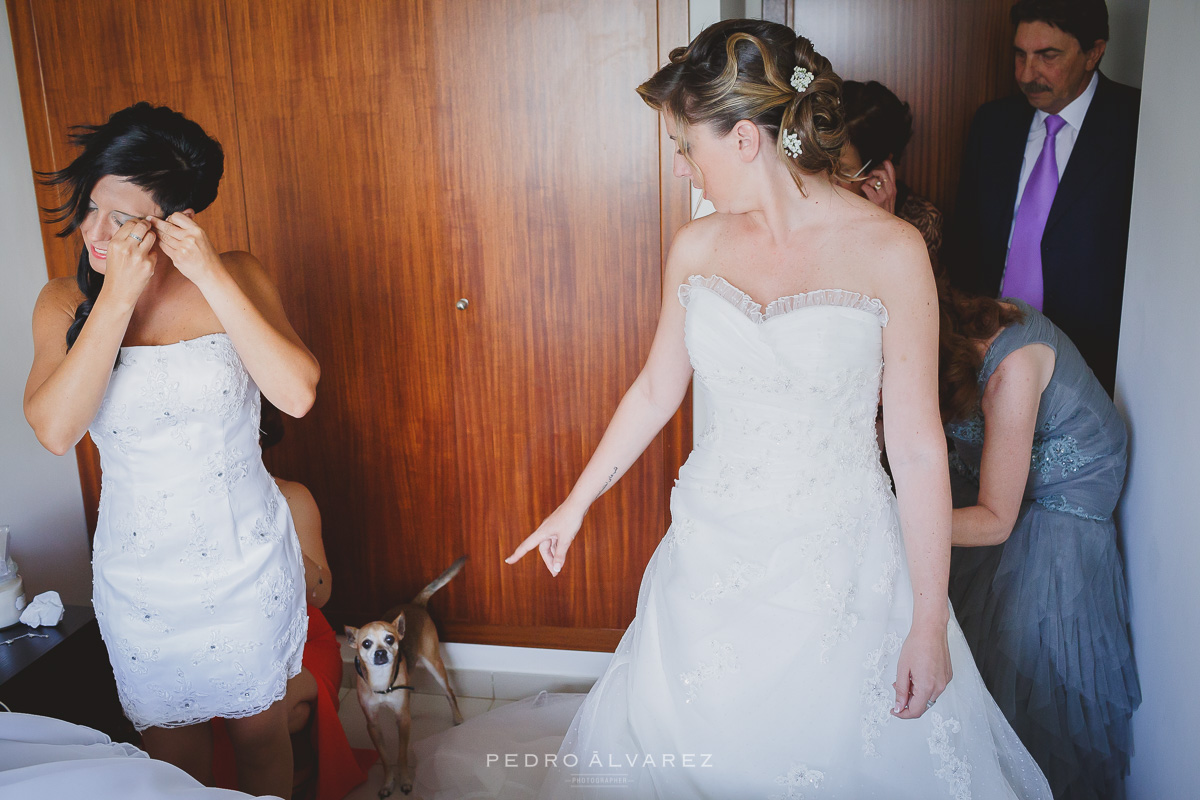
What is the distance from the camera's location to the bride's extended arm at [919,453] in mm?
1340

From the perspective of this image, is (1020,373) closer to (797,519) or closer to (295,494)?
(797,519)

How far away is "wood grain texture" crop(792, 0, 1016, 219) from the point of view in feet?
8.41

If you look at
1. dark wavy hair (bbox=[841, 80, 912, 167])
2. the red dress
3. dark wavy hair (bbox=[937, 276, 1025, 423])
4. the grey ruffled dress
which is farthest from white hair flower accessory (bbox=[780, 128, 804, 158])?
the red dress

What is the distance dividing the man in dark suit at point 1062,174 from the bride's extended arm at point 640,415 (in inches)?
51.7

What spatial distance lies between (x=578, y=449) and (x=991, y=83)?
167cm

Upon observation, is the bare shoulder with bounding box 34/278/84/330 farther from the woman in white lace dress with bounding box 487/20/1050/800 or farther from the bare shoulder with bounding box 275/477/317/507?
the woman in white lace dress with bounding box 487/20/1050/800

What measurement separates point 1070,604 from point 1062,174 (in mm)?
1257

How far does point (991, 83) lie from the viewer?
2596 millimetres

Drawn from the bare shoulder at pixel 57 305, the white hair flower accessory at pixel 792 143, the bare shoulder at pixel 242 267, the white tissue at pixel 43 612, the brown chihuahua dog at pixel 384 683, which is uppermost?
the white hair flower accessory at pixel 792 143

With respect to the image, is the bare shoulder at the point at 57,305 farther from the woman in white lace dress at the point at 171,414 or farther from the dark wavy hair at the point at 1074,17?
the dark wavy hair at the point at 1074,17

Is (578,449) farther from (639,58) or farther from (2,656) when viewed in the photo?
(2,656)

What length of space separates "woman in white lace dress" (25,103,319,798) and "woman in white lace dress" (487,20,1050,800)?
2.50ft

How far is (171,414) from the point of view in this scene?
162 cm

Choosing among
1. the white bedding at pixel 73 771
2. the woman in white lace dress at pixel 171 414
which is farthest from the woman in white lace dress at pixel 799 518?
the woman in white lace dress at pixel 171 414
